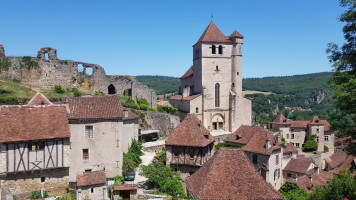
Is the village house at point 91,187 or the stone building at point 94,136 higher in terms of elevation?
the stone building at point 94,136

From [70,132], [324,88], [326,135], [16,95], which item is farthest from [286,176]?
[324,88]

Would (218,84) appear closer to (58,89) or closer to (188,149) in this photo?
(188,149)

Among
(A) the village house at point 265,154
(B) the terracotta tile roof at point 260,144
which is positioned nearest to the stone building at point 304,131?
(A) the village house at point 265,154

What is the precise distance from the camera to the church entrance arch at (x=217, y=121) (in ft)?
138

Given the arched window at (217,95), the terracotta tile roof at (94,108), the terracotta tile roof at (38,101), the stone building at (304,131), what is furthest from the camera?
the stone building at (304,131)

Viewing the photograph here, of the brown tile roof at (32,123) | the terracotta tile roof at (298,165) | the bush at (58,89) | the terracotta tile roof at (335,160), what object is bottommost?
the terracotta tile roof at (335,160)

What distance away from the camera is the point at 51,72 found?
38.5 m

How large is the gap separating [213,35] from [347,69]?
29759 mm

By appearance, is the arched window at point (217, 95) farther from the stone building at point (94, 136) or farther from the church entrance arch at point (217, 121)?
the stone building at point (94, 136)

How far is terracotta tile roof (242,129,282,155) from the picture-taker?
2789cm

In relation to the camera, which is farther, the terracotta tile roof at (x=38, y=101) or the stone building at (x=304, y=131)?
the stone building at (x=304, y=131)

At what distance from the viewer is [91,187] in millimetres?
18812

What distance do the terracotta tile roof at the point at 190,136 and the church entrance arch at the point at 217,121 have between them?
16685mm

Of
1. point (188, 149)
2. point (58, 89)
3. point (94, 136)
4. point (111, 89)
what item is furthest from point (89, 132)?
point (111, 89)
